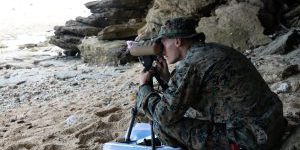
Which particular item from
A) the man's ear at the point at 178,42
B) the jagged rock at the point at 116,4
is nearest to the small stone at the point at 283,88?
the man's ear at the point at 178,42

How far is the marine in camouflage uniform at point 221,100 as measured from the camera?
301 cm

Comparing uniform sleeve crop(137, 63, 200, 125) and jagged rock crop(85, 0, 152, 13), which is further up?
jagged rock crop(85, 0, 152, 13)

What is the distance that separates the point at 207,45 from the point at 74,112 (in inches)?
137

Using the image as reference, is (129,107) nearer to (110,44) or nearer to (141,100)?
(141,100)

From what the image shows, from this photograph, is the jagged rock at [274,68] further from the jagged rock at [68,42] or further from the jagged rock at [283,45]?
the jagged rock at [68,42]

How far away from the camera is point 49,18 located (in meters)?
21.9

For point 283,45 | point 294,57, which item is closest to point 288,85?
point 294,57

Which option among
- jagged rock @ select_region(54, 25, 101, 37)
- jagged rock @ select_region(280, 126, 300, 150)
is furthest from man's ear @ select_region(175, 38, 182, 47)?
jagged rock @ select_region(54, 25, 101, 37)

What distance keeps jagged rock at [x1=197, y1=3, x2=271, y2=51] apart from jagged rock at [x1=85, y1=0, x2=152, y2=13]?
3.59m

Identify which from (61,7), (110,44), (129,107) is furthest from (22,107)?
(61,7)

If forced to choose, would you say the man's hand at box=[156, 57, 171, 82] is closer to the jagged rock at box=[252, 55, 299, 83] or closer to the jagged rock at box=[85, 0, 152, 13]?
the jagged rock at box=[252, 55, 299, 83]

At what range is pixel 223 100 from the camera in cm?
305

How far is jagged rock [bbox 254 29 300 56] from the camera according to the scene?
23.3 feet

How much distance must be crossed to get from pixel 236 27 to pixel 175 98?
579 centimetres
